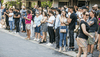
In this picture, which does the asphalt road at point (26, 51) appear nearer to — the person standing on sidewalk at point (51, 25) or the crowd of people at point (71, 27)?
the crowd of people at point (71, 27)

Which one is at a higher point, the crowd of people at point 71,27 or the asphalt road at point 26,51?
the crowd of people at point 71,27

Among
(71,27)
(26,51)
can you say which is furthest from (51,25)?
(26,51)

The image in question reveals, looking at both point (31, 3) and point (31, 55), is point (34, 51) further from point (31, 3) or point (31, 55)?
point (31, 3)

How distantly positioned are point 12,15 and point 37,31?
3.53 metres

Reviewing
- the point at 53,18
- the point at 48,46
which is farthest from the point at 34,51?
the point at 53,18

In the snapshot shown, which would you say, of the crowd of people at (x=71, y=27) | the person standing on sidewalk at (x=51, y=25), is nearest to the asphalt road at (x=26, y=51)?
the crowd of people at (x=71, y=27)

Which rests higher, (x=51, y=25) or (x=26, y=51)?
(x=51, y=25)

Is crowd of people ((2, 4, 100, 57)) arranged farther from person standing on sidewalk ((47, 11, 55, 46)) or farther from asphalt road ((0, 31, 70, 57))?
asphalt road ((0, 31, 70, 57))

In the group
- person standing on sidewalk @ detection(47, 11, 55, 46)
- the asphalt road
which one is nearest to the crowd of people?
person standing on sidewalk @ detection(47, 11, 55, 46)

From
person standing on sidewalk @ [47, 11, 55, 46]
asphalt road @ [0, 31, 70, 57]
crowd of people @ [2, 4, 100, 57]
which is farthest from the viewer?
person standing on sidewalk @ [47, 11, 55, 46]

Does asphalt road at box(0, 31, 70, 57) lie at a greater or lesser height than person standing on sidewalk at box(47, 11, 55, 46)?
lesser

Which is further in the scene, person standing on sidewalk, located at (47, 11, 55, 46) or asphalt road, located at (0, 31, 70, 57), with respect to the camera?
person standing on sidewalk, located at (47, 11, 55, 46)

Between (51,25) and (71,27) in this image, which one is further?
(51,25)

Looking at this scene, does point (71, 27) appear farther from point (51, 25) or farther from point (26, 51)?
point (26, 51)
